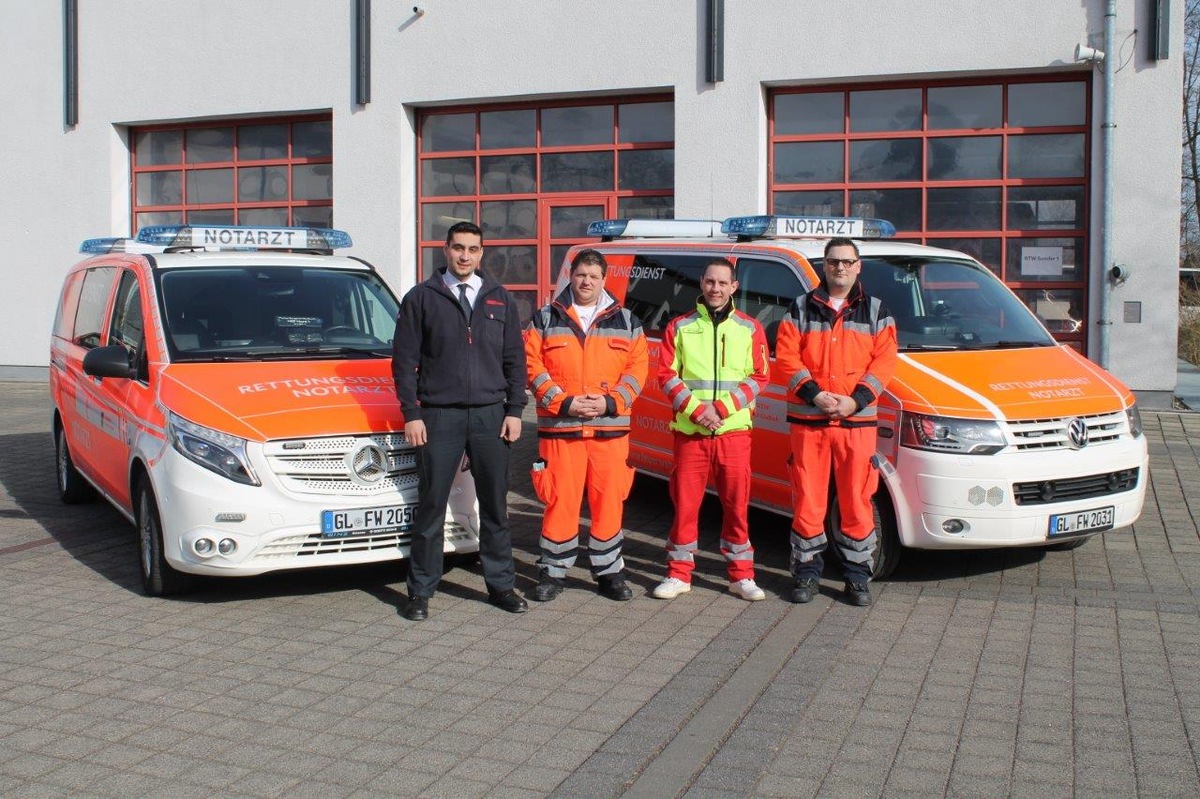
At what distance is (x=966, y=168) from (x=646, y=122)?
3997mm

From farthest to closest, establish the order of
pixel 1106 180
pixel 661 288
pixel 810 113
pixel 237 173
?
pixel 237 173 < pixel 810 113 < pixel 1106 180 < pixel 661 288

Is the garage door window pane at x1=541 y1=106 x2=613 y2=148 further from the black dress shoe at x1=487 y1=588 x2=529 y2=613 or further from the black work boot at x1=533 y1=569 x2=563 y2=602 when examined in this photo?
the black dress shoe at x1=487 y1=588 x2=529 y2=613

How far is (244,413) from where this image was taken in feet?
21.8

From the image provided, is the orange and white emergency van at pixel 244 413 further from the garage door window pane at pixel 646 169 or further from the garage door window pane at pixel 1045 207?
the garage door window pane at pixel 1045 207

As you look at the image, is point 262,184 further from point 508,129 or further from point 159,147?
point 508,129

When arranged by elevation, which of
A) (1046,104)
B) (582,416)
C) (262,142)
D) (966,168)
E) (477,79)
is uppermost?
(477,79)

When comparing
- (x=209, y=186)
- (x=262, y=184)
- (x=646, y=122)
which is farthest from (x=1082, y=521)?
(x=209, y=186)

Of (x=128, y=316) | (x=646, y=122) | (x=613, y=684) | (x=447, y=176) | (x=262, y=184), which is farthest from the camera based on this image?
(x=262, y=184)

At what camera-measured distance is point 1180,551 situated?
8.12 m

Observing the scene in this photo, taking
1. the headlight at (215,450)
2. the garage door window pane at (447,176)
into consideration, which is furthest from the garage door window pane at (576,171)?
the headlight at (215,450)

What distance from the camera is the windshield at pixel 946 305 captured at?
7777 mm

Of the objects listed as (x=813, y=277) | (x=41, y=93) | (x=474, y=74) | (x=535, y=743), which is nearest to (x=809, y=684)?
(x=535, y=743)

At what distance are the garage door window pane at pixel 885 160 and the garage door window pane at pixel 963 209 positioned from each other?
40 centimetres

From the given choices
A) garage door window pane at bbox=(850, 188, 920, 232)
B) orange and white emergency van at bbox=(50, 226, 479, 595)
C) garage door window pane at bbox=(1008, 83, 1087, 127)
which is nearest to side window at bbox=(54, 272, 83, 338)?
orange and white emergency van at bbox=(50, 226, 479, 595)
